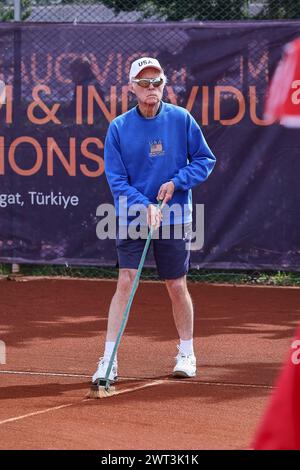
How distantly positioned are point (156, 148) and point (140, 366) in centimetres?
152

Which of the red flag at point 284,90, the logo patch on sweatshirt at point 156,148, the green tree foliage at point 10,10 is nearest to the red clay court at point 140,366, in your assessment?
the logo patch on sweatshirt at point 156,148

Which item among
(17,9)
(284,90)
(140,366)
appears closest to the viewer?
(284,90)

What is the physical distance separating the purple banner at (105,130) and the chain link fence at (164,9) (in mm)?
712

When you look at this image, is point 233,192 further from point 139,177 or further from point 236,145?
point 139,177

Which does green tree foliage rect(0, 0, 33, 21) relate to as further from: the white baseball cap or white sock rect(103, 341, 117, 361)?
white sock rect(103, 341, 117, 361)

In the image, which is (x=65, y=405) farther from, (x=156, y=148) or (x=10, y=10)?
(x=10, y=10)

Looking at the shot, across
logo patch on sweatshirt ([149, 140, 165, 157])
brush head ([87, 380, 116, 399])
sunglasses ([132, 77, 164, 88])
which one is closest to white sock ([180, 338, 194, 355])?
brush head ([87, 380, 116, 399])

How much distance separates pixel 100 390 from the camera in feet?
21.3

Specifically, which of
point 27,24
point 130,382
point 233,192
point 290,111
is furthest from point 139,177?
point 27,24

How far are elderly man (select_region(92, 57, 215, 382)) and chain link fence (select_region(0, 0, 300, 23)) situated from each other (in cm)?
541

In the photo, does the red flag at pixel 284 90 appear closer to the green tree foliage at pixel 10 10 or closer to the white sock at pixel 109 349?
the white sock at pixel 109 349

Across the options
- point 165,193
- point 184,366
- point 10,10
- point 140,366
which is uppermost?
point 10,10

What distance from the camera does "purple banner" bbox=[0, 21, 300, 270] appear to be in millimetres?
11492

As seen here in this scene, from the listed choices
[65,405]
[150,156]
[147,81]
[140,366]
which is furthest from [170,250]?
[65,405]
